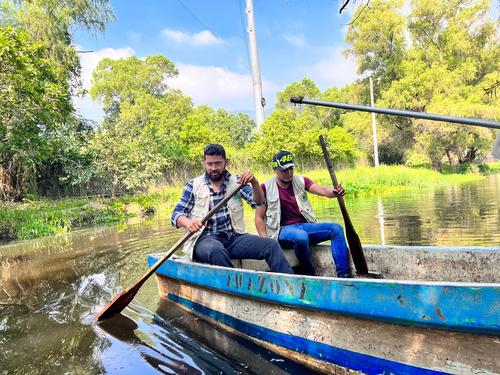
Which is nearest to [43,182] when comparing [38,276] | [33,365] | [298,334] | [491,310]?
[38,276]

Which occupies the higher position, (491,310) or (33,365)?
(491,310)

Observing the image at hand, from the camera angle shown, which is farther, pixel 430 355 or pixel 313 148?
pixel 313 148

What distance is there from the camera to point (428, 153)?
25828 millimetres

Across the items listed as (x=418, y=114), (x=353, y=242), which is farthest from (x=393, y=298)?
(x=353, y=242)

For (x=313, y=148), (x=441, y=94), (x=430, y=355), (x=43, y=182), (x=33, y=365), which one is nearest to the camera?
(x=430, y=355)

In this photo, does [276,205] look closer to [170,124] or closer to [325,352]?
[325,352]

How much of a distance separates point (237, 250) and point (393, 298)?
1.83m

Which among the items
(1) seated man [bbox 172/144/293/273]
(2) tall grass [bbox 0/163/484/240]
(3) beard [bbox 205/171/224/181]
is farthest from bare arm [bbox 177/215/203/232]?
(2) tall grass [bbox 0/163/484/240]

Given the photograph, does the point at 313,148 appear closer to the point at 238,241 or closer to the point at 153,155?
the point at 153,155

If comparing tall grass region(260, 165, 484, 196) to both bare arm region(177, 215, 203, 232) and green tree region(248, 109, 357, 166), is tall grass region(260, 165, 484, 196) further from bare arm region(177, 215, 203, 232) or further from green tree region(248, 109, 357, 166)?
bare arm region(177, 215, 203, 232)

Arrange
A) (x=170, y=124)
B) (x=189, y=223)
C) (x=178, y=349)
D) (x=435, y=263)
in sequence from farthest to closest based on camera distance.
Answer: (x=170, y=124) → (x=189, y=223) → (x=435, y=263) → (x=178, y=349)

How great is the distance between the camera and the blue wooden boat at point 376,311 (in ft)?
6.78

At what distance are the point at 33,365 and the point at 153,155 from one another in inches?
608

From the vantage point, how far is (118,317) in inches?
164
